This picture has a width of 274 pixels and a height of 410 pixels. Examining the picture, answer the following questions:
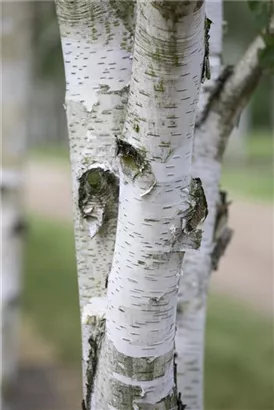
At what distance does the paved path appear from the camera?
961cm

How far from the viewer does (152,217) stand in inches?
59.9

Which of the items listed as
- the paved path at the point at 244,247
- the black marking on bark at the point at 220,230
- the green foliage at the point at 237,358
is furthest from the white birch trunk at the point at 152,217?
the paved path at the point at 244,247

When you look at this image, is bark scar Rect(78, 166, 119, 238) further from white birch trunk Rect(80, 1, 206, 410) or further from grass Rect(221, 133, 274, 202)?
grass Rect(221, 133, 274, 202)

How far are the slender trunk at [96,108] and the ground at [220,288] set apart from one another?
4.97 meters

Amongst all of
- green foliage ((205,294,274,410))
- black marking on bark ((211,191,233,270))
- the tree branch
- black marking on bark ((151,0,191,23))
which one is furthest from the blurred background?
black marking on bark ((151,0,191,23))

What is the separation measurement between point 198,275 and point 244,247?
31.8ft

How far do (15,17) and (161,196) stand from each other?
4260 millimetres

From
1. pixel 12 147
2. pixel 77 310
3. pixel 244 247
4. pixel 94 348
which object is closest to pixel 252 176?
pixel 244 247

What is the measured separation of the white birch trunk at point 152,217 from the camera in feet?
4.39

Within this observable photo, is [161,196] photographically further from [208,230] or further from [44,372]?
[44,372]

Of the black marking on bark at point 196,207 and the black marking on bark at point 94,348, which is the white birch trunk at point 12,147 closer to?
the black marking on bark at point 94,348

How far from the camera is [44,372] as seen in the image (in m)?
7.45

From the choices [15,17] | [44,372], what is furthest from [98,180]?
[44,372]

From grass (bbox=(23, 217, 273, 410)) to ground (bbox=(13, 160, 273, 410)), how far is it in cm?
22
